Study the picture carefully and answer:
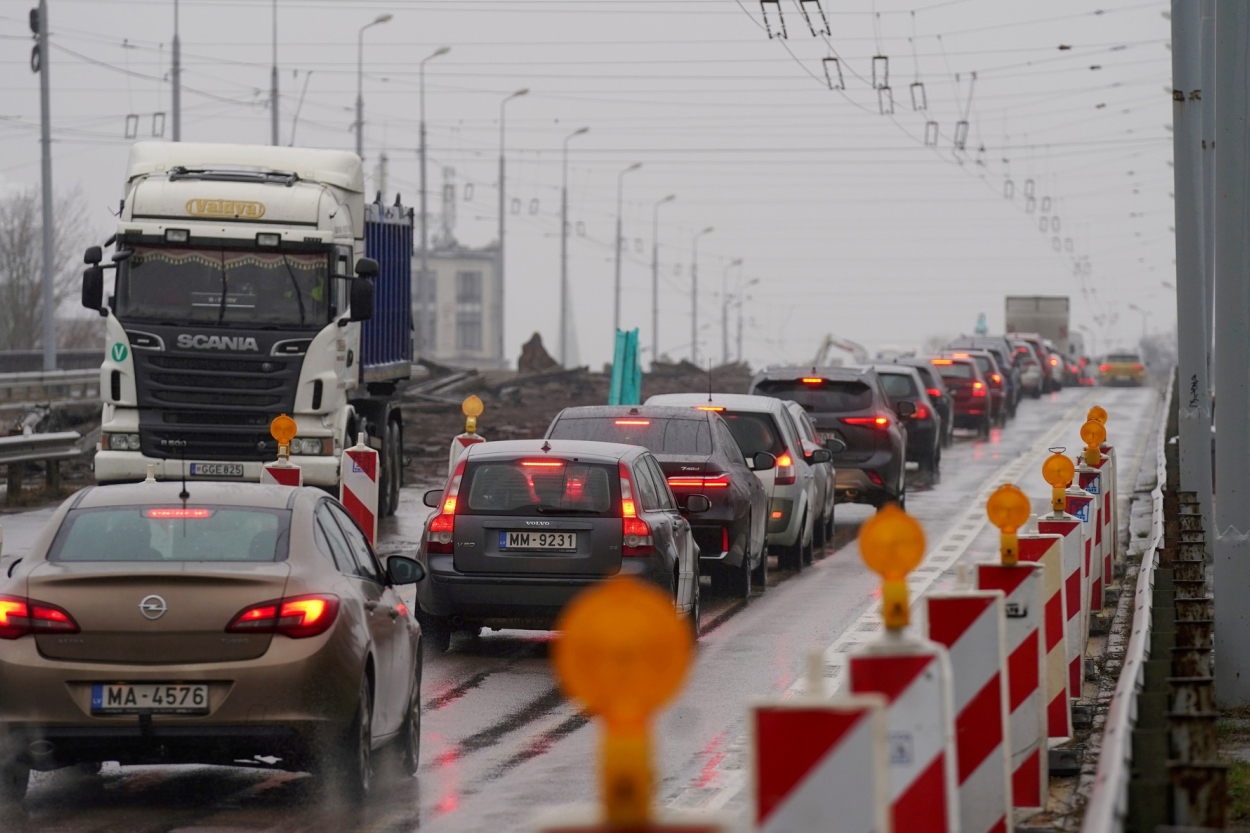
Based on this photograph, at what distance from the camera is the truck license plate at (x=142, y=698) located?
27.3ft

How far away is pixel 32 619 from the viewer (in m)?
8.45

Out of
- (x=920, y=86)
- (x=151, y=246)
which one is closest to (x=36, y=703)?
(x=151, y=246)

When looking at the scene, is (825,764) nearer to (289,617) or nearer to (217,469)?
(289,617)

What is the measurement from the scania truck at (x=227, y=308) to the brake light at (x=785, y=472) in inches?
163

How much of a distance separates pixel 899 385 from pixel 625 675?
30662mm

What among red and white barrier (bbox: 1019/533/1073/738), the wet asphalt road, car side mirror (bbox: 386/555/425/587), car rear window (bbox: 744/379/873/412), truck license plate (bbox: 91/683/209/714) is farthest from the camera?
car rear window (bbox: 744/379/873/412)

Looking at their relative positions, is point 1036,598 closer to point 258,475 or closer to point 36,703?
point 36,703

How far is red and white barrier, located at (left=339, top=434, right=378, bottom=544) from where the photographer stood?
18.2 meters

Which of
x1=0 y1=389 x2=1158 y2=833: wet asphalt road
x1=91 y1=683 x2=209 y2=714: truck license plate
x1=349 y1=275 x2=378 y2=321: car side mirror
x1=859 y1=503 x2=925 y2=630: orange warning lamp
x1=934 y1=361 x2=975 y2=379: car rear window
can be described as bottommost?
x1=0 y1=389 x2=1158 y2=833: wet asphalt road

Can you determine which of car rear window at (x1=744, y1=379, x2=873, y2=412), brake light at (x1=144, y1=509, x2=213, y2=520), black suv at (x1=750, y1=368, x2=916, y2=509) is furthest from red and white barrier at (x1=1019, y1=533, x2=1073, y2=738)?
car rear window at (x1=744, y1=379, x2=873, y2=412)

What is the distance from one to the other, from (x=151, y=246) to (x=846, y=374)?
8.99 m

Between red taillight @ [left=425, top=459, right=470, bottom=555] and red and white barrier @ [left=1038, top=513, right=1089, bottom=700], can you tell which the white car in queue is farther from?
red and white barrier @ [left=1038, top=513, right=1089, bottom=700]

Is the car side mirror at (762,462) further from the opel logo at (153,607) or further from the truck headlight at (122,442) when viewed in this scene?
the opel logo at (153,607)

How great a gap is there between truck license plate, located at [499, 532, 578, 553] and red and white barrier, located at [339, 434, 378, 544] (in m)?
4.64
